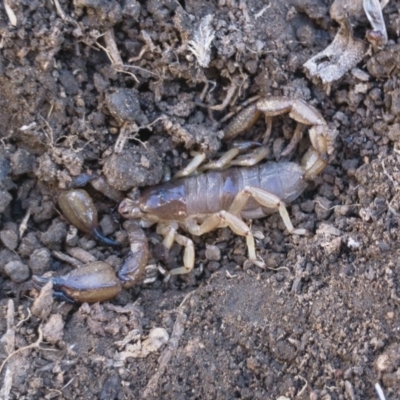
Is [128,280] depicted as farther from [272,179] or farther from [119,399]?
[272,179]

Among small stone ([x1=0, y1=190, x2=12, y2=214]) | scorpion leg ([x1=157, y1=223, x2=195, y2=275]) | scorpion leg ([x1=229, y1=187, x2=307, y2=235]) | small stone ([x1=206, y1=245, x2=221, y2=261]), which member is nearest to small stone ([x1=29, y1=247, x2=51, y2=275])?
small stone ([x1=0, y1=190, x2=12, y2=214])

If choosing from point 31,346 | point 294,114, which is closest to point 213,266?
point 294,114

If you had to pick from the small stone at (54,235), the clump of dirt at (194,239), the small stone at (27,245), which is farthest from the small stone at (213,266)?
the small stone at (27,245)

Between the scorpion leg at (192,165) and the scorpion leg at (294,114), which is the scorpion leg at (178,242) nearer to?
the scorpion leg at (192,165)

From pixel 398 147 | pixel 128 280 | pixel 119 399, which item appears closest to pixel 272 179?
pixel 398 147

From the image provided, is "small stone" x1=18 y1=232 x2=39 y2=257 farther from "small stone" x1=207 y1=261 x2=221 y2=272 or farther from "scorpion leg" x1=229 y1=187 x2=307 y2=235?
"scorpion leg" x1=229 y1=187 x2=307 y2=235
